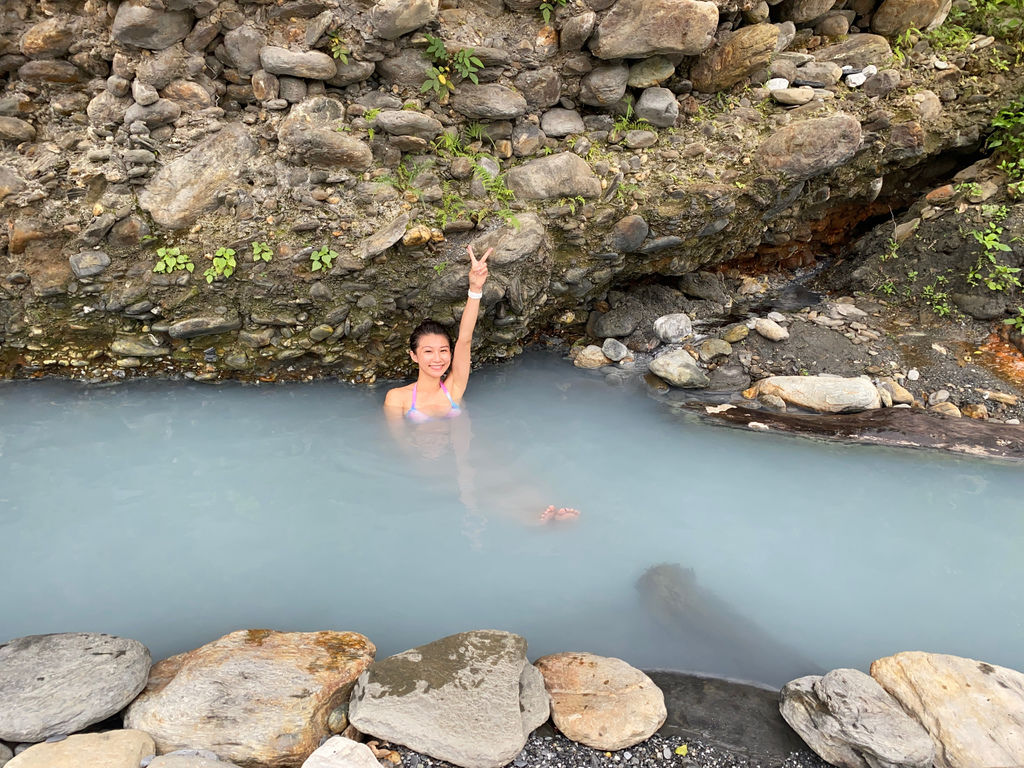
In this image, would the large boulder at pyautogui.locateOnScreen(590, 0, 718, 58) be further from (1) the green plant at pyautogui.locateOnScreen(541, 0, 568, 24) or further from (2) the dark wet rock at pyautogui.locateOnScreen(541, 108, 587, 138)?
(2) the dark wet rock at pyautogui.locateOnScreen(541, 108, 587, 138)

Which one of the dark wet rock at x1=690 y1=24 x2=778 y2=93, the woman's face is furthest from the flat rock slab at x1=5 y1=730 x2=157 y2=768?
the dark wet rock at x1=690 y1=24 x2=778 y2=93

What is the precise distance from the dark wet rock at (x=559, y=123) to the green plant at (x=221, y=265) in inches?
107

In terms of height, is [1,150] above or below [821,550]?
above

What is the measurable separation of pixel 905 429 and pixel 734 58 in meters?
3.33

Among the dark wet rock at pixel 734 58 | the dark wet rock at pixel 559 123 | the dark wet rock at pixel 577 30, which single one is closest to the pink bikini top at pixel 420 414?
the dark wet rock at pixel 559 123

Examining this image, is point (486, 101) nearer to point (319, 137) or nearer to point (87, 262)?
point (319, 137)

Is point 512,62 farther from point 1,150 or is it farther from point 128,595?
point 128,595

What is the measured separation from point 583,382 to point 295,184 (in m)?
2.96

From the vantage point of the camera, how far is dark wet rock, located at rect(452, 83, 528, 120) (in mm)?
4734

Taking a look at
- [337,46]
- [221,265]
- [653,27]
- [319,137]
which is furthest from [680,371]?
[221,265]

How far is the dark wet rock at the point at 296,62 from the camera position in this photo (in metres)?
4.29

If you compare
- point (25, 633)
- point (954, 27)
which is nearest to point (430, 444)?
Answer: point (25, 633)

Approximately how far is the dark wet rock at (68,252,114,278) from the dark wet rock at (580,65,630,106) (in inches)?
158

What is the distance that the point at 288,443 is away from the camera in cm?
466
